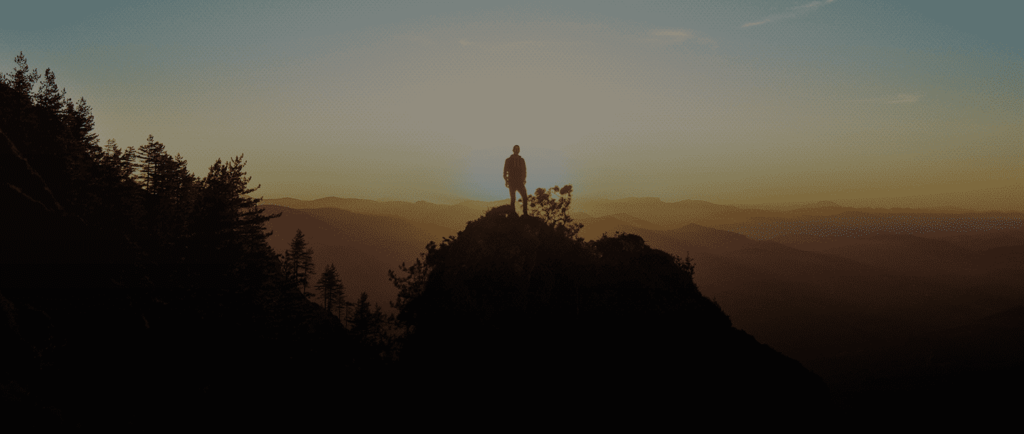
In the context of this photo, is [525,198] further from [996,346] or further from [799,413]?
[996,346]

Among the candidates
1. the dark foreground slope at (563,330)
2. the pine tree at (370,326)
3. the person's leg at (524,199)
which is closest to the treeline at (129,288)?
the pine tree at (370,326)

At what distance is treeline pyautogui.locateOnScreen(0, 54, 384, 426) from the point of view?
20266 millimetres

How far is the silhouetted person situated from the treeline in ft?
37.5

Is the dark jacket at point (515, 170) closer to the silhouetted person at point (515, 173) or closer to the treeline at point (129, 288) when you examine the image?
the silhouetted person at point (515, 173)

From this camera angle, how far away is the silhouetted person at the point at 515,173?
79.3 ft

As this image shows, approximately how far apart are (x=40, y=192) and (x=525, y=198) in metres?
25.0

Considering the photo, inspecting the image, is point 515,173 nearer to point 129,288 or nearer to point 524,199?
point 524,199

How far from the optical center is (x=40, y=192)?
2348 cm

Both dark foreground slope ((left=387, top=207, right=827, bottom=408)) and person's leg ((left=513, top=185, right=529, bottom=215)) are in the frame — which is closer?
dark foreground slope ((left=387, top=207, right=827, bottom=408))

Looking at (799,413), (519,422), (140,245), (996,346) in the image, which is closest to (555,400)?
(519,422)

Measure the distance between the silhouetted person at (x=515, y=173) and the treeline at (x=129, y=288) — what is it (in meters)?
11.4

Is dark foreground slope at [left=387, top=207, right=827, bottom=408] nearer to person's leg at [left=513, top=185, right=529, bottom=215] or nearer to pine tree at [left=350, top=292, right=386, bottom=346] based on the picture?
person's leg at [left=513, top=185, right=529, bottom=215]

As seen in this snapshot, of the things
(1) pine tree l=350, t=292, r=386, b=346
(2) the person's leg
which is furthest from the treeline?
(2) the person's leg

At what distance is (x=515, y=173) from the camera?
24156mm
